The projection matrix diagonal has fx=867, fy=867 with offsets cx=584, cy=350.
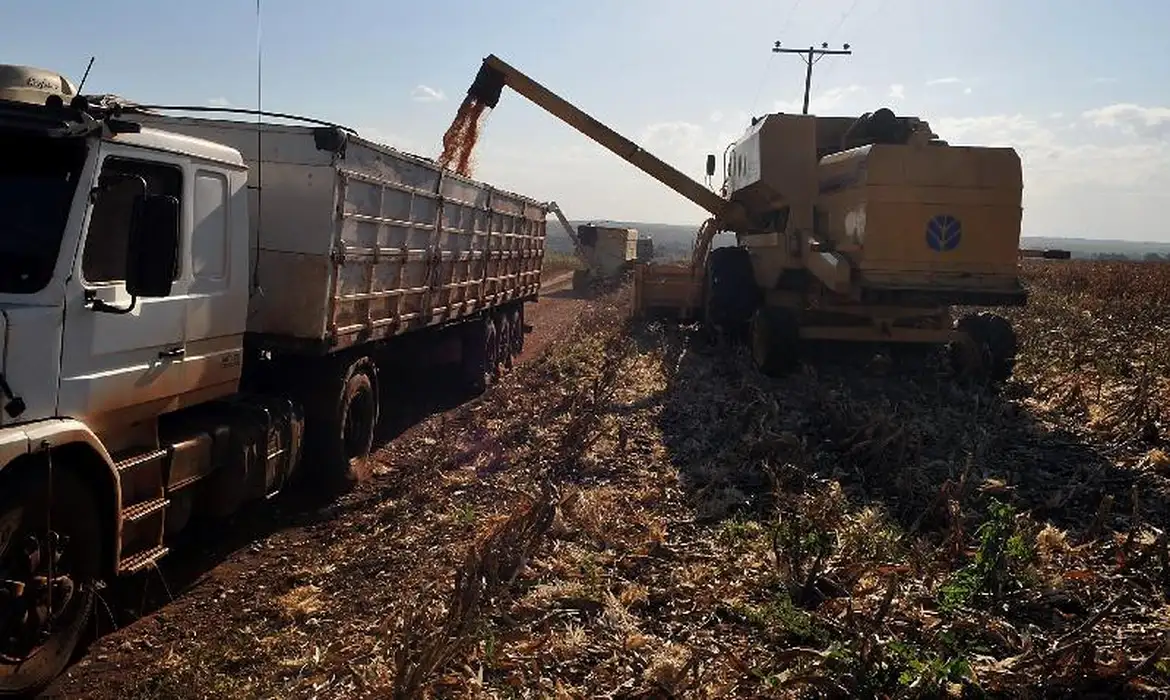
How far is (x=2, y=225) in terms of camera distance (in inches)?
173

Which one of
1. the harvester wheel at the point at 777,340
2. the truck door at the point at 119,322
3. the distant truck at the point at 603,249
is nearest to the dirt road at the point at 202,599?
the truck door at the point at 119,322

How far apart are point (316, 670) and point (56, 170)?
2940 mm

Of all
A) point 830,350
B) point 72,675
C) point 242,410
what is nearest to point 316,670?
point 72,675

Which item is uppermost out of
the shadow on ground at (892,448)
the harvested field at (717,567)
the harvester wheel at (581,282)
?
the harvester wheel at (581,282)

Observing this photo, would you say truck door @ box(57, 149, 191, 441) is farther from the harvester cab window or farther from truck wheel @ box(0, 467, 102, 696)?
truck wheel @ box(0, 467, 102, 696)

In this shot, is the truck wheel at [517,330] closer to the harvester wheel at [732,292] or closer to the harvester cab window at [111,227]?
the harvester wheel at [732,292]

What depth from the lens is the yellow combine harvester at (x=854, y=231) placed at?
1037 cm

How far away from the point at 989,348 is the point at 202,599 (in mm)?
9956

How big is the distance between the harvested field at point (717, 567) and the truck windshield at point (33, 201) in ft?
7.10

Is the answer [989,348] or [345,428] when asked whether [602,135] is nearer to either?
[989,348]

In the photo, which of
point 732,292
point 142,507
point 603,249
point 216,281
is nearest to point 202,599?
point 142,507

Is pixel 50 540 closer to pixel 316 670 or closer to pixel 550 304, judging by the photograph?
pixel 316 670

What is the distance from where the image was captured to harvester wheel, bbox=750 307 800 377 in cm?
1166

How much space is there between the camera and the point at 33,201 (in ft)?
14.6
